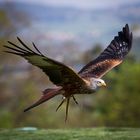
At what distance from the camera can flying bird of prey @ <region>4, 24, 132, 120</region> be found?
16.0 ft

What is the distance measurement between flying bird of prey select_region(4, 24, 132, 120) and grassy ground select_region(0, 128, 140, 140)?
2.95 feet

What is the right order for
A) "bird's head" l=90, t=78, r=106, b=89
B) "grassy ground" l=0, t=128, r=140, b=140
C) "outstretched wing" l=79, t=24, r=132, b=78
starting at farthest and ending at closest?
"grassy ground" l=0, t=128, r=140, b=140 < "outstretched wing" l=79, t=24, r=132, b=78 < "bird's head" l=90, t=78, r=106, b=89

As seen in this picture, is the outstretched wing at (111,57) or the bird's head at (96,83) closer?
the bird's head at (96,83)

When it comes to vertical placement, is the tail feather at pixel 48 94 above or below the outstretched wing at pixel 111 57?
below

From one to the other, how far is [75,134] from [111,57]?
1.07 metres

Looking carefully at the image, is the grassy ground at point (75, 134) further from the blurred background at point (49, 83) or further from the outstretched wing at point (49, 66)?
the blurred background at point (49, 83)

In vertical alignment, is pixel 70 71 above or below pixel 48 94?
above

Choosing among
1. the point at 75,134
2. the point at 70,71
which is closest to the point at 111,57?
the point at 75,134

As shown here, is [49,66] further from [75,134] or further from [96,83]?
[75,134]

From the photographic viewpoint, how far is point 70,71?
526 centimetres

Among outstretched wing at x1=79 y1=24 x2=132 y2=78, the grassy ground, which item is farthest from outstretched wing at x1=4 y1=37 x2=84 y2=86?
the grassy ground

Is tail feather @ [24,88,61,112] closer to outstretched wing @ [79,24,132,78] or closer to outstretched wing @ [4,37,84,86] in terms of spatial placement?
outstretched wing @ [4,37,84,86]

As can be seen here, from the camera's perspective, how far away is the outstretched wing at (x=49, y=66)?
4.82 meters

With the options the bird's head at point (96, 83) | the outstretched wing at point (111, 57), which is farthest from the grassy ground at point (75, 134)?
the bird's head at point (96, 83)
